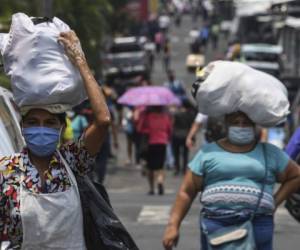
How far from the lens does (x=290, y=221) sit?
1336cm

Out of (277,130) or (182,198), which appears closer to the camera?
(182,198)

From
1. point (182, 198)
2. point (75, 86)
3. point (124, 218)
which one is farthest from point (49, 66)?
point (124, 218)

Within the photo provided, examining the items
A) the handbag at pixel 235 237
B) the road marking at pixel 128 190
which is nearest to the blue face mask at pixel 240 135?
the handbag at pixel 235 237

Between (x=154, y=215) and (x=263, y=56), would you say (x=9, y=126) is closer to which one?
(x=154, y=215)

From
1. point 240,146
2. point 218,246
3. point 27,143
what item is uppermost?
point 27,143

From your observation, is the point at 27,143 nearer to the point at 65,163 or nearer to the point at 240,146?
the point at 65,163

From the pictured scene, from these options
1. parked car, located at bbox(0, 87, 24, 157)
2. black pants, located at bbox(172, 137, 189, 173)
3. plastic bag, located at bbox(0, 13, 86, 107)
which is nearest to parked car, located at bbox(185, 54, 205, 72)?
black pants, located at bbox(172, 137, 189, 173)

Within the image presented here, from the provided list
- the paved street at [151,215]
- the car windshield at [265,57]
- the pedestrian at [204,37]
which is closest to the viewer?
the paved street at [151,215]

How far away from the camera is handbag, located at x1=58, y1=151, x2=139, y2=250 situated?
5371 mm

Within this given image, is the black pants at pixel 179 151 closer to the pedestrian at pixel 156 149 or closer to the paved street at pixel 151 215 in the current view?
the paved street at pixel 151 215

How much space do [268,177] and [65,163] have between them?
5.06 ft

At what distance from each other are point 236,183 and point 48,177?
4.89 feet

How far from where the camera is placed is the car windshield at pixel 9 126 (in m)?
7.13

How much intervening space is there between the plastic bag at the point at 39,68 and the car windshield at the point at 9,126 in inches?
59.6
